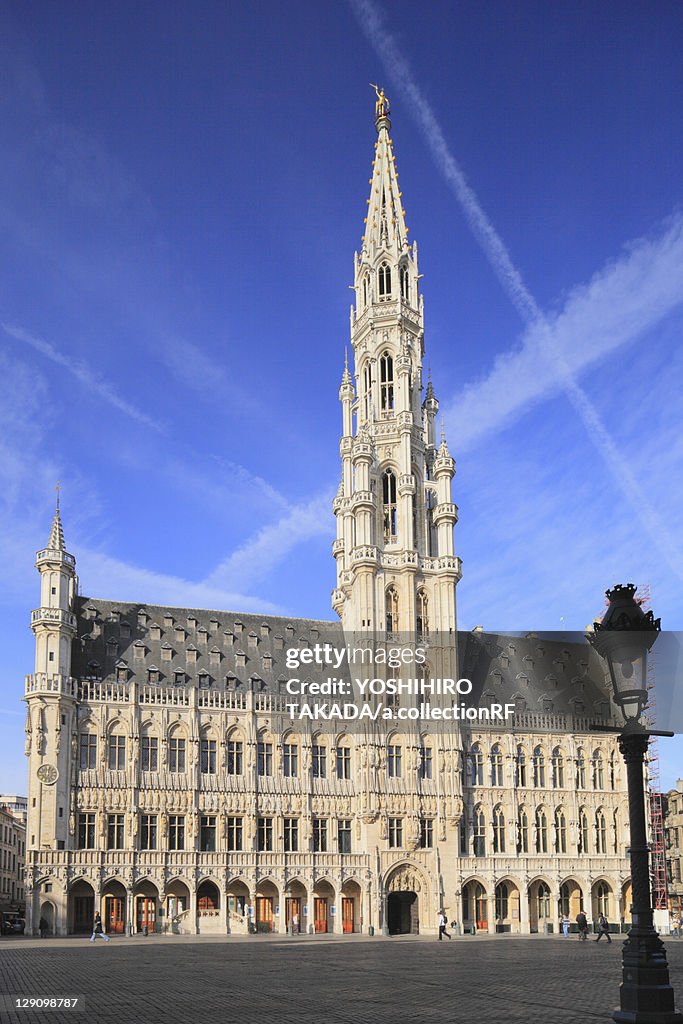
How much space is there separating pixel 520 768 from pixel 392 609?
15.6 meters

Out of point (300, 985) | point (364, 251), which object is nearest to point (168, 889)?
point (300, 985)

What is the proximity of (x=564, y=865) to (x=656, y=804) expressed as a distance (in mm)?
17231

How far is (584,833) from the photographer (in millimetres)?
82688

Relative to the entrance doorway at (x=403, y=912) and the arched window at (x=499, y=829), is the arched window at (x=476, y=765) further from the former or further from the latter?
the entrance doorway at (x=403, y=912)

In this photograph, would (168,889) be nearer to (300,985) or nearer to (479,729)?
(479,729)

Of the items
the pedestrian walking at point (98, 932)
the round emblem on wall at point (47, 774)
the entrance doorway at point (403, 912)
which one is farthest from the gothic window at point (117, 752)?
the entrance doorway at point (403, 912)

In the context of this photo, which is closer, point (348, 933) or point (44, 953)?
point (44, 953)

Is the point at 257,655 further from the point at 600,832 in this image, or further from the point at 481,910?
the point at 600,832

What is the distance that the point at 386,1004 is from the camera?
80.8 feet

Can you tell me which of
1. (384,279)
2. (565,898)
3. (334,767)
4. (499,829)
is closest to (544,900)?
(565,898)

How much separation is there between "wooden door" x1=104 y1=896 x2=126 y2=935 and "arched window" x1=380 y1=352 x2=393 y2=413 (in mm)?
43431

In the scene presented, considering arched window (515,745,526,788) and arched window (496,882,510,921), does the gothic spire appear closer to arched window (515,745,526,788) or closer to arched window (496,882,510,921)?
arched window (515,745,526,788)

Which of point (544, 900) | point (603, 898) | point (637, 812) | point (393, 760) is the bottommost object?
point (603, 898)

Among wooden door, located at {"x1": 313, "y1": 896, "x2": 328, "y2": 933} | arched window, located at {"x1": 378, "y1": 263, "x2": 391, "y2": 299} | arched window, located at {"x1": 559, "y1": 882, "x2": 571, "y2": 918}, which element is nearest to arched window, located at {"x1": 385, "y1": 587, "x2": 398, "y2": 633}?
wooden door, located at {"x1": 313, "y1": 896, "x2": 328, "y2": 933}
